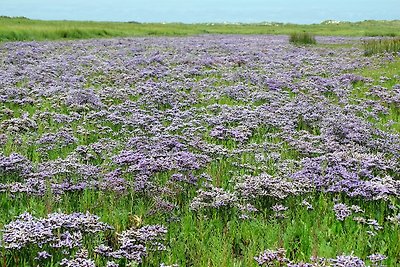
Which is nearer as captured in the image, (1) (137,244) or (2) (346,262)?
(2) (346,262)

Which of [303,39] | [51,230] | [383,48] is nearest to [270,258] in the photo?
[51,230]

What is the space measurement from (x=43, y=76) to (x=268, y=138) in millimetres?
11523

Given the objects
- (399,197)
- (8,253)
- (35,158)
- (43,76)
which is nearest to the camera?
(8,253)

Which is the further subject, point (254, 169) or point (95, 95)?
point (95, 95)

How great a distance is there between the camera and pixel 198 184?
7.28 meters

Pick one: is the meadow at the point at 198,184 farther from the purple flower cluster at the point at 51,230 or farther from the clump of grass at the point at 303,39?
the clump of grass at the point at 303,39

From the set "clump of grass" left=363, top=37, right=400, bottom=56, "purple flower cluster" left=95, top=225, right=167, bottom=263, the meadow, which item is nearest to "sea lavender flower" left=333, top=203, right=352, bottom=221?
the meadow

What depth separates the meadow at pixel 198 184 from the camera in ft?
16.3

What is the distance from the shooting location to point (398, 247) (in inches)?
207

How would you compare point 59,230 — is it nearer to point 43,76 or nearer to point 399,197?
point 399,197

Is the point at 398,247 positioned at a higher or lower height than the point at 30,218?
lower

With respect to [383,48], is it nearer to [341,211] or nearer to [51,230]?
[341,211]

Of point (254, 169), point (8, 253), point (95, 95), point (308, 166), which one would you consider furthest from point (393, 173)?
point (95, 95)

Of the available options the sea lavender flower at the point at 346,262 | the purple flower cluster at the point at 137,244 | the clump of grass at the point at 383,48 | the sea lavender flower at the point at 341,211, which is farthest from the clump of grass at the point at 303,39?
the sea lavender flower at the point at 346,262
